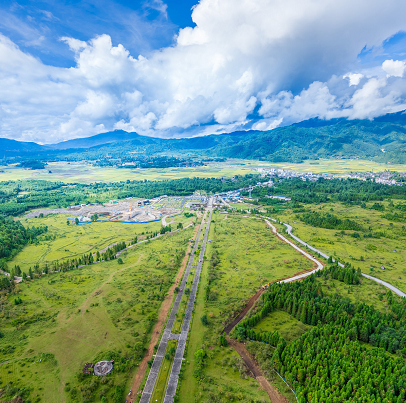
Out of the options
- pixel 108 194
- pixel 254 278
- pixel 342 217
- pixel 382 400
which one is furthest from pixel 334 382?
pixel 108 194

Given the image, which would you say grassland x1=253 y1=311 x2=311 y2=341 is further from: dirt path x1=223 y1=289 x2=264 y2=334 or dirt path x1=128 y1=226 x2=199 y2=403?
dirt path x1=128 y1=226 x2=199 y2=403

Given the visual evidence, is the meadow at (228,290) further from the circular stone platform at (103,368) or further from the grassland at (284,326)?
the circular stone platform at (103,368)

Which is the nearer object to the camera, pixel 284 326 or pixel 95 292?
pixel 284 326

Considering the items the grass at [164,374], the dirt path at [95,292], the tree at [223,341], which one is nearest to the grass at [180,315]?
the grass at [164,374]

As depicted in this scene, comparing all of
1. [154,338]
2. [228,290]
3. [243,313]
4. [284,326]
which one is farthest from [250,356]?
[228,290]

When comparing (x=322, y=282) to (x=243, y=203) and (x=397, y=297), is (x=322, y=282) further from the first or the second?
(x=243, y=203)

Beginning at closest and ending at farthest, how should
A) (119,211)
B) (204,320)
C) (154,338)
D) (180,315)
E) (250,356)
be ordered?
(250,356)
(154,338)
(204,320)
(180,315)
(119,211)

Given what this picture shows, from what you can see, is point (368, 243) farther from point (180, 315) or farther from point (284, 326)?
point (180, 315)

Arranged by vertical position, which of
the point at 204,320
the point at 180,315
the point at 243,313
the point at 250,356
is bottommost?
the point at 250,356
